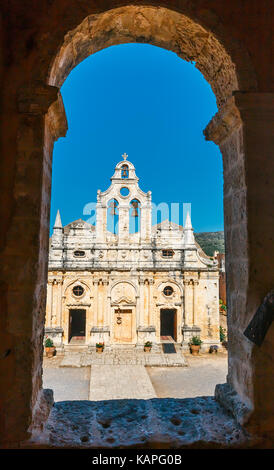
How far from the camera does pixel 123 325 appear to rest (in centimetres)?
2139

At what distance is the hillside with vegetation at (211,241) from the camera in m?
42.8

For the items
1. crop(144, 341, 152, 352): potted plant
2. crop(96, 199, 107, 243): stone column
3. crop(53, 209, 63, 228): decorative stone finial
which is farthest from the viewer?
crop(96, 199, 107, 243): stone column

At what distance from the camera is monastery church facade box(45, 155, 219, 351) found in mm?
21078

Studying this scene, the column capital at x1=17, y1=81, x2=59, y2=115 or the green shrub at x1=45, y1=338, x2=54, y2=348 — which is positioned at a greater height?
the column capital at x1=17, y1=81, x2=59, y2=115

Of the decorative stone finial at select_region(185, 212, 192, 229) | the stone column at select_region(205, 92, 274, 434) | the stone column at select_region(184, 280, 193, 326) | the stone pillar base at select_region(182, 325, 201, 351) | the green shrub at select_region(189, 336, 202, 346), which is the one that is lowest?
the green shrub at select_region(189, 336, 202, 346)

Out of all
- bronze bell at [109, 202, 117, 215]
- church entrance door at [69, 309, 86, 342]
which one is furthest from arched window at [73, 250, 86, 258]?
church entrance door at [69, 309, 86, 342]

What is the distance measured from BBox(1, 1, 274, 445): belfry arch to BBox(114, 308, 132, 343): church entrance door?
1921 cm

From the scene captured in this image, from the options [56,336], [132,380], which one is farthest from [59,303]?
[132,380]

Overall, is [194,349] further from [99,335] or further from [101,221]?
[101,221]

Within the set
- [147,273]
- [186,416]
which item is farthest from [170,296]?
[186,416]

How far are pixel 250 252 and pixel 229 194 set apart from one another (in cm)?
71

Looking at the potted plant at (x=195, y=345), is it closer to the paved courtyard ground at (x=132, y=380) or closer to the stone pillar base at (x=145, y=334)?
the paved courtyard ground at (x=132, y=380)

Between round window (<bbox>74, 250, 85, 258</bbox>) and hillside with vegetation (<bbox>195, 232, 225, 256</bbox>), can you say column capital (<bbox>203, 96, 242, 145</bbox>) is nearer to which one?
round window (<bbox>74, 250, 85, 258</bbox>)

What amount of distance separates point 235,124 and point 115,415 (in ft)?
9.03
